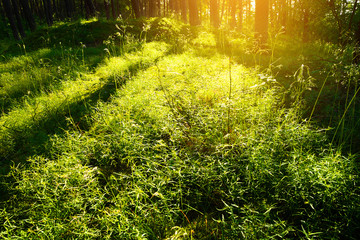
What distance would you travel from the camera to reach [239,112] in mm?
3023

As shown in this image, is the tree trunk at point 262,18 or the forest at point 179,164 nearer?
the forest at point 179,164

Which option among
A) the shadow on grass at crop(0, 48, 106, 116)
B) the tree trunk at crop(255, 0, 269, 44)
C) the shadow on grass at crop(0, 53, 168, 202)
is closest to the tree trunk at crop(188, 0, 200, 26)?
the tree trunk at crop(255, 0, 269, 44)

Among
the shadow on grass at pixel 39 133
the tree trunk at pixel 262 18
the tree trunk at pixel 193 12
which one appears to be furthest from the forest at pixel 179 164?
the tree trunk at pixel 193 12

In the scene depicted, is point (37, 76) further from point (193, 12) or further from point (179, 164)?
point (193, 12)

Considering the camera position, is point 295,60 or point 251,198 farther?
point 295,60

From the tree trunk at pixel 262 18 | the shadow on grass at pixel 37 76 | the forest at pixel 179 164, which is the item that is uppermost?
the tree trunk at pixel 262 18

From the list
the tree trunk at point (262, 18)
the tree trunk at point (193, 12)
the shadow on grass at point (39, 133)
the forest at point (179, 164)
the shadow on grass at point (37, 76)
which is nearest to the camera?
the forest at point (179, 164)

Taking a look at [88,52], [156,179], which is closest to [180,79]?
[156,179]

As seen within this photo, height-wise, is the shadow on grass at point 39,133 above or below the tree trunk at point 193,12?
below

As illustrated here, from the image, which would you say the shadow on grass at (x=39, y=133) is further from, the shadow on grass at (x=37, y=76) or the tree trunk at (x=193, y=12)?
the tree trunk at (x=193, y=12)

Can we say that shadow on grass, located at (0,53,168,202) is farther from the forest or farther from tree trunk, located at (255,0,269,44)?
tree trunk, located at (255,0,269,44)

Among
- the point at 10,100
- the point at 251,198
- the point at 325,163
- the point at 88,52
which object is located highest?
the point at 88,52

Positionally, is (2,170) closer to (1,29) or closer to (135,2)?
(135,2)

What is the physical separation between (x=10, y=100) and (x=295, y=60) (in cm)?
776
